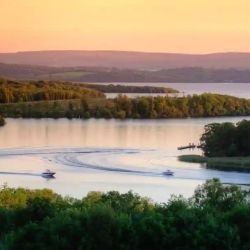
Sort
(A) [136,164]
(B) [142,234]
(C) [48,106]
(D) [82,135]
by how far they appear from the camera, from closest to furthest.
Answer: (B) [142,234]
(A) [136,164]
(D) [82,135]
(C) [48,106]

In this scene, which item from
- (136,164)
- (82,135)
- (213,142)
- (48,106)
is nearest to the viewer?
(136,164)

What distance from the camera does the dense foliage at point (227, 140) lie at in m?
33.3

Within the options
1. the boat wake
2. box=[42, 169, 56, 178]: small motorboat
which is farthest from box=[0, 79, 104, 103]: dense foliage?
box=[42, 169, 56, 178]: small motorboat

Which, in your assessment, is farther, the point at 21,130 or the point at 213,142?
the point at 21,130

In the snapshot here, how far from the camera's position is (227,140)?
3369 cm

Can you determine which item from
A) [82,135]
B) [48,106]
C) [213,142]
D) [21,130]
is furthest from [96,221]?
[48,106]

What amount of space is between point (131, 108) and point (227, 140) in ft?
62.6

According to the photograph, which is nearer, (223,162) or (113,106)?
(223,162)

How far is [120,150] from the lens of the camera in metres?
33.8

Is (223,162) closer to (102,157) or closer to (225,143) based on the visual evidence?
(225,143)

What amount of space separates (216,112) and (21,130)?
17.1 metres

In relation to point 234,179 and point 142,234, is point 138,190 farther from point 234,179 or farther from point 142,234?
point 142,234

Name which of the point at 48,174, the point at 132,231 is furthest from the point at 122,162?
the point at 132,231

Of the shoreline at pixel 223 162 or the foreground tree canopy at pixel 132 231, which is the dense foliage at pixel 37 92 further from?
the foreground tree canopy at pixel 132 231
